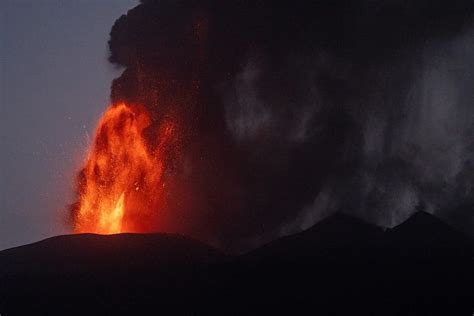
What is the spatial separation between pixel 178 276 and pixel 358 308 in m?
14.3

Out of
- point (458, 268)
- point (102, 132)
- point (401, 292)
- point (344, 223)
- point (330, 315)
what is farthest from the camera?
point (344, 223)

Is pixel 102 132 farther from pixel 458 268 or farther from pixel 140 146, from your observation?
pixel 458 268

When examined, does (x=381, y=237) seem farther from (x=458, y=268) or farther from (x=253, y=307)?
(x=253, y=307)

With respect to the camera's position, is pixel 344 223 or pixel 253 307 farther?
pixel 344 223

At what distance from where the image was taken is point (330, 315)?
51.9m

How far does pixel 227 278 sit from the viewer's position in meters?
57.5

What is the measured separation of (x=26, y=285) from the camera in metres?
53.1

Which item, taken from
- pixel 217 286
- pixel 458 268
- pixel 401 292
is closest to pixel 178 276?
pixel 217 286

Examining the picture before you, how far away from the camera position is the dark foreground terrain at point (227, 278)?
52344 millimetres

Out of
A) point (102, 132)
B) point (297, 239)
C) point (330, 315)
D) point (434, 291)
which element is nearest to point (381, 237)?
point (297, 239)

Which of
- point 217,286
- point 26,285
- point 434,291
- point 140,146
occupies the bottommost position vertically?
point 434,291

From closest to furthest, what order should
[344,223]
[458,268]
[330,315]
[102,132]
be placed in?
[330,315]
[458,268]
[102,132]
[344,223]

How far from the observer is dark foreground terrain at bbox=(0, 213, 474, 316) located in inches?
2061

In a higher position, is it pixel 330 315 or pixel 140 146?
pixel 140 146
